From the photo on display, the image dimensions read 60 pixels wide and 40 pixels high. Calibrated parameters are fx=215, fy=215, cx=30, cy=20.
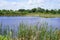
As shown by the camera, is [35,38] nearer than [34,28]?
Yes

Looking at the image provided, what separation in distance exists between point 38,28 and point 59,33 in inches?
23.7

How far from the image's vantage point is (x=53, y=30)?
6012 mm

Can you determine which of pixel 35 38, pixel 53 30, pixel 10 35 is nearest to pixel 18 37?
pixel 10 35

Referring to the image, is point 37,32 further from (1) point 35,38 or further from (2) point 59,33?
(2) point 59,33

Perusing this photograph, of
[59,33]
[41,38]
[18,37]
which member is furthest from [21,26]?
[59,33]

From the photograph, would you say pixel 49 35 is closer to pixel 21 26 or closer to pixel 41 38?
pixel 41 38

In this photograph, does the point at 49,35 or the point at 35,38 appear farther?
the point at 49,35

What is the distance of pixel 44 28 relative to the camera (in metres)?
5.83

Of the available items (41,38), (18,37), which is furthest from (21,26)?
(41,38)

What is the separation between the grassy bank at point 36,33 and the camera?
5.67 meters

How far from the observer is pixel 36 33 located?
5.65 metres

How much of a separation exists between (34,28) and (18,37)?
506mm

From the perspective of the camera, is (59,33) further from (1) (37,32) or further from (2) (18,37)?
(2) (18,37)

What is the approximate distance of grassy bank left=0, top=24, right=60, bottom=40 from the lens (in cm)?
567
